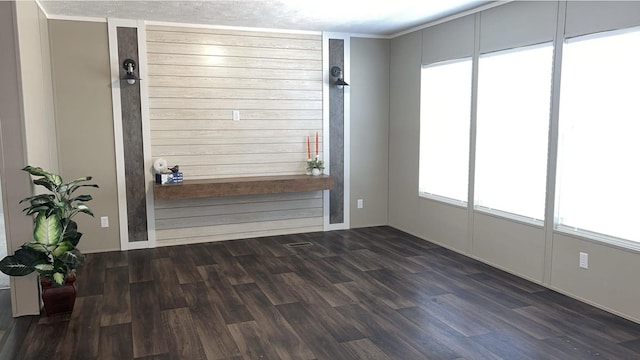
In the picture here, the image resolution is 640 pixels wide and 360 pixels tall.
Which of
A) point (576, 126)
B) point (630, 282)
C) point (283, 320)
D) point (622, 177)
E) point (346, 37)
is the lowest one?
point (283, 320)

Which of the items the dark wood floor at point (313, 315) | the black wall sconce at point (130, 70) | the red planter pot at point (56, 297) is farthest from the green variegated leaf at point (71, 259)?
the black wall sconce at point (130, 70)

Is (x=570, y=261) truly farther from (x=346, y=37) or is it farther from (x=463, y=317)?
(x=346, y=37)

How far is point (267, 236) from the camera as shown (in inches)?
233

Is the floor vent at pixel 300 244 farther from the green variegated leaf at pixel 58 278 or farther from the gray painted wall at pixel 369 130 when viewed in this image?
the green variegated leaf at pixel 58 278

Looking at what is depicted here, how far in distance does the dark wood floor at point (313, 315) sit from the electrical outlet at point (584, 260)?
291mm

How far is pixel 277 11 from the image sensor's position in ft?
15.5

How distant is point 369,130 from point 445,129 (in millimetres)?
1229

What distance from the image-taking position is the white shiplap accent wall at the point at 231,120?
536 centimetres

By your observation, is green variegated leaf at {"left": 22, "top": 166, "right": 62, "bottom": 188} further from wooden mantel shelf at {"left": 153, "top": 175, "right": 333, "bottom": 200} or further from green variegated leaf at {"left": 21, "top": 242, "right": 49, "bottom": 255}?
wooden mantel shelf at {"left": 153, "top": 175, "right": 333, "bottom": 200}

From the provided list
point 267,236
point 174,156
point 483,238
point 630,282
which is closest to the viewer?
point 630,282

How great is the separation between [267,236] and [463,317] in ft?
9.77

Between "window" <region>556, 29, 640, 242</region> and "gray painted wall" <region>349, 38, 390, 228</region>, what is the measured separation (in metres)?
2.71

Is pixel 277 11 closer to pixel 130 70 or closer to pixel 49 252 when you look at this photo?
pixel 130 70

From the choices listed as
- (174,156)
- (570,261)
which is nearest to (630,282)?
(570,261)
